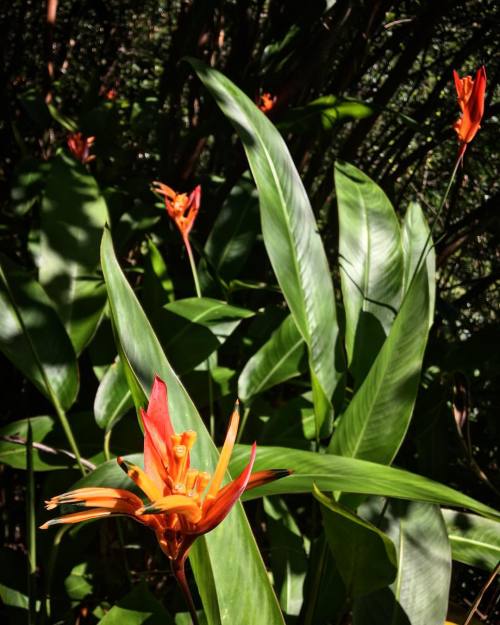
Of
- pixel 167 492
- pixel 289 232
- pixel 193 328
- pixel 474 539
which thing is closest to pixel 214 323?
pixel 193 328

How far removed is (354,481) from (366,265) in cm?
47

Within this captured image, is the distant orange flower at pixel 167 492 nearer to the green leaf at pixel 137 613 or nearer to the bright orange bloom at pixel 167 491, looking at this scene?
the bright orange bloom at pixel 167 491

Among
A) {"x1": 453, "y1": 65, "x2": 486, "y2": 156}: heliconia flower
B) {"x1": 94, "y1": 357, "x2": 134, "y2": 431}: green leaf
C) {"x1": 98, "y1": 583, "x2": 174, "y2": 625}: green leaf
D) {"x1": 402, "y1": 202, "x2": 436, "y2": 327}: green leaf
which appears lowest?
{"x1": 98, "y1": 583, "x2": 174, "y2": 625}: green leaf

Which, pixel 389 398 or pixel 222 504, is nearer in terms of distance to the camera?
pixel 222 504

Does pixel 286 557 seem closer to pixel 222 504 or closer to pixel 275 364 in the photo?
pixel 275 364

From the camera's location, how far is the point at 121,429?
3.11 ft

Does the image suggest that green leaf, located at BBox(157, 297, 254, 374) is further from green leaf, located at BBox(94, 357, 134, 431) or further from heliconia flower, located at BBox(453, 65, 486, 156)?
heliconia flower, located at BBox(453, 65, 486, 156)

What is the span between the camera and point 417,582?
0.67m

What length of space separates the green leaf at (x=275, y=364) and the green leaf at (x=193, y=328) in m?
0.06

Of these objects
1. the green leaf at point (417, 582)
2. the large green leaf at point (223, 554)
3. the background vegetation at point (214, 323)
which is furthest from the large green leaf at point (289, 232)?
the large green leaf at point (223, 554)

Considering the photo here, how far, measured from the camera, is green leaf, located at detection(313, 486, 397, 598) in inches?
20.9

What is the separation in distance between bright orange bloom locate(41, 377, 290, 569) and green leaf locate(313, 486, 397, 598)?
0.50 ft

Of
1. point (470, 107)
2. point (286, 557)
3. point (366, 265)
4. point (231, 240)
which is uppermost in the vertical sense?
point (470, 107)

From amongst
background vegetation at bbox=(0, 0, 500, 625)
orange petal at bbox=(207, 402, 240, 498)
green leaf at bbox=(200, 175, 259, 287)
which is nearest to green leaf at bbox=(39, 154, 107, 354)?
background vegetation at bbox=(0, 0, 500, 625)
